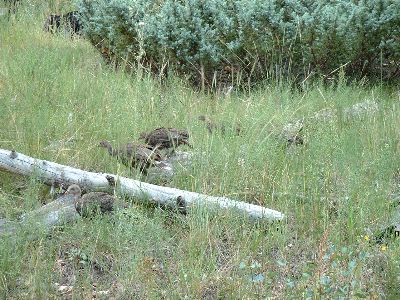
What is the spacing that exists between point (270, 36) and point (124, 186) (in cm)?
407

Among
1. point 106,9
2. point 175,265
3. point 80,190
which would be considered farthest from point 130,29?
point 175,265

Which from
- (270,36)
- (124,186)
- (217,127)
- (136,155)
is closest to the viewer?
(124,186)

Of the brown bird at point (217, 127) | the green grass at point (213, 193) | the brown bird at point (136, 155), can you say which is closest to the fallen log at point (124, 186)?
the green grass at point (213, 193)

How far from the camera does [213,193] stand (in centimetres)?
462

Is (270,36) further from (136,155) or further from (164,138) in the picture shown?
(136,155)

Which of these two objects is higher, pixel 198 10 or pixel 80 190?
pixel 198 10

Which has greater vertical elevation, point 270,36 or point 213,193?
point 270,36

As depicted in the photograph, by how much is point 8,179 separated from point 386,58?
4.95 meters

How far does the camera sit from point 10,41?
9359 millimetres

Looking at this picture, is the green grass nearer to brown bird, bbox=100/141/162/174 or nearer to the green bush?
brown bird, bbox=100/141/162/174

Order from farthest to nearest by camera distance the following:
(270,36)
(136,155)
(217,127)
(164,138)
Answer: (270,36) < (217,127) < (164,138) < (136,155)

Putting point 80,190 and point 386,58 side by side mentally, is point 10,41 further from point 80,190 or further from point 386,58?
point 80,190

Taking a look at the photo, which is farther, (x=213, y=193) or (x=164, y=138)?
(x=164, y=138)

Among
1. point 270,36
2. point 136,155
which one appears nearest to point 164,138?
point 136,155
